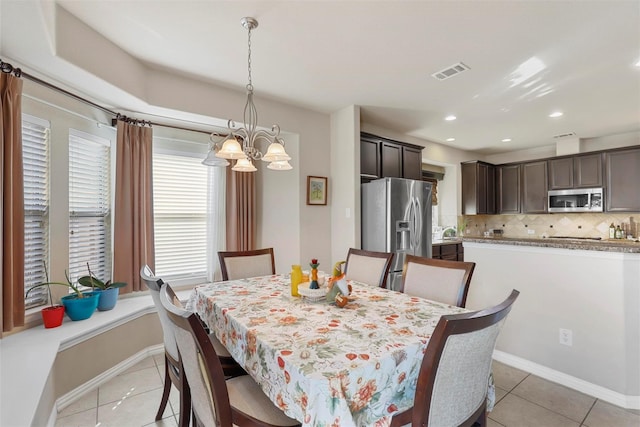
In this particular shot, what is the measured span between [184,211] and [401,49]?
270cm

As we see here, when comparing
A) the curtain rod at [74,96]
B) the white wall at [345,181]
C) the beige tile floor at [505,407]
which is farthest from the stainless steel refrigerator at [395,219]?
the curtain rod at [74,96]

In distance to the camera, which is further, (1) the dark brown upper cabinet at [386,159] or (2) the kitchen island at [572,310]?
(1) the dark brown upper cabinet at [386,159]

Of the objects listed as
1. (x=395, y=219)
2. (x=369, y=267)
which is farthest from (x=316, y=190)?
(x=369, y=267)

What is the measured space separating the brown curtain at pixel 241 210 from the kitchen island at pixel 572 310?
246 cm

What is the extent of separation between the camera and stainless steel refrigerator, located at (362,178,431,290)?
343cm

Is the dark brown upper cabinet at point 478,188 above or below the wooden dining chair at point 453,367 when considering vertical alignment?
above

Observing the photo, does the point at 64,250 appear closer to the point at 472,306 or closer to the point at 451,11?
the point at 451,11

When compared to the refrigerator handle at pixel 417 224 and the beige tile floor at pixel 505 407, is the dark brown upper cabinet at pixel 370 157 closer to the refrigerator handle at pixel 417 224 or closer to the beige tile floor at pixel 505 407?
the refrigerator handle at pixel 417 224

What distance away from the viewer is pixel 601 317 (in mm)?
2119

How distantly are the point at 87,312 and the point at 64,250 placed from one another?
55cm

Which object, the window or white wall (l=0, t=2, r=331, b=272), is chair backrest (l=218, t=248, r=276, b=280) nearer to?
white wall (l=0, t=2, r=331, b=272)

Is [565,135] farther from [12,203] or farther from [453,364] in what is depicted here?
[12,203]

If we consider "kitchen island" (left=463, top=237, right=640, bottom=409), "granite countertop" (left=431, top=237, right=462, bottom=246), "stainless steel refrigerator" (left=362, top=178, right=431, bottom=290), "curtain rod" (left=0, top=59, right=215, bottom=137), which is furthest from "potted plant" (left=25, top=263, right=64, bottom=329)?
"granite countertop" (left=431, top=237, right=462, bottom=246)

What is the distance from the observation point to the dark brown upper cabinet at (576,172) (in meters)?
4.64
